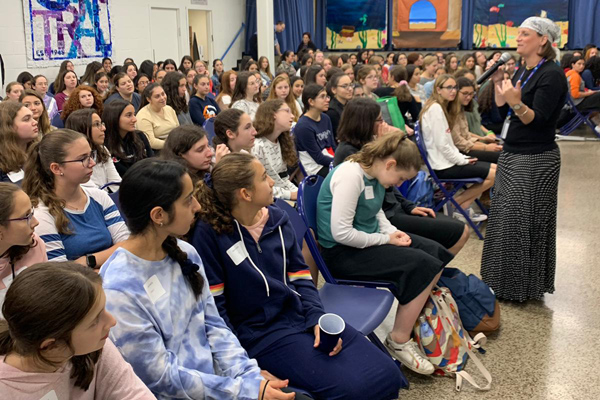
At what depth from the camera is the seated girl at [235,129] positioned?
3572mm

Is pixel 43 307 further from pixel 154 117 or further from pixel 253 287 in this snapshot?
pixel 154 117

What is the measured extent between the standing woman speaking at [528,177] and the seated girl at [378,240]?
725 millimetres

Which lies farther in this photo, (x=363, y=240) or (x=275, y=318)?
(x=363, y=240)

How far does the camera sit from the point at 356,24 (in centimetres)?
1438

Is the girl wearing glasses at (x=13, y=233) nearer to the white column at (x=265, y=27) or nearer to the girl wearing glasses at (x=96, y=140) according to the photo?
the girl wearing glasses at (x=96, y=140)

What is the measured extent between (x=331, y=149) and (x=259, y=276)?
288 cm

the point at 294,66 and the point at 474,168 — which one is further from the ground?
the point at 294,66

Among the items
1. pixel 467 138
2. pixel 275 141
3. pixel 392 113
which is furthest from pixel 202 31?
pixel 275 141

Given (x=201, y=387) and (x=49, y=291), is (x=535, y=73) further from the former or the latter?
(x=49, y=291)

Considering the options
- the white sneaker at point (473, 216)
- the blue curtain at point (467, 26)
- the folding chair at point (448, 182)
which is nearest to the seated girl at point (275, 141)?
the folding chair at point (448, 182)

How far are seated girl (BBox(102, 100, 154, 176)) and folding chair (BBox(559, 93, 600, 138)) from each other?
20.8 ft

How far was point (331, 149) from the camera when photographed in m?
4.78

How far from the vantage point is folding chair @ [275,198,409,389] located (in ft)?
7.54

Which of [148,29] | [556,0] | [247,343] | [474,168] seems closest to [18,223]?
[247,343]
